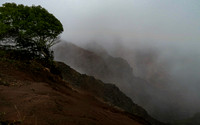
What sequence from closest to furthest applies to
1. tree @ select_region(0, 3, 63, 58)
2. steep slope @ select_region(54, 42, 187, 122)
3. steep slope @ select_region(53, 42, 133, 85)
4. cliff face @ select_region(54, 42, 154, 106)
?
tree @ select_region(0, 3, 63, 58), steep slope @ select_region(53, 42, 133, 85), cliff face @ select_region(54, 42, 154, 106), steep slope @ select_region(54, 42, 187, 122)

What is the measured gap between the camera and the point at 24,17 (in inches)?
600

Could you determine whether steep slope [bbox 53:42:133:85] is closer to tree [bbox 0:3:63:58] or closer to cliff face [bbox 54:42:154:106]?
cliff face [bbox 54:42:154:106]

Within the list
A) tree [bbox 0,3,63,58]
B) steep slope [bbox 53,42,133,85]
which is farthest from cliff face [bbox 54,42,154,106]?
tree [bbox 0,3,63,58]

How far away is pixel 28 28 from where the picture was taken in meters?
14.7

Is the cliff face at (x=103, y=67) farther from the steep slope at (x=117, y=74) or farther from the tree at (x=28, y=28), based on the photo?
the tree at (x=28, y=28)

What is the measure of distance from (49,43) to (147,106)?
136696 mm

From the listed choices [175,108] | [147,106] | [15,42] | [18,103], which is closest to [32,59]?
[15,42]

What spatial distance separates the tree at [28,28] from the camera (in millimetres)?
14477

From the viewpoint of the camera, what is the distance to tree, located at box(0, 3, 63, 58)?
1448cm

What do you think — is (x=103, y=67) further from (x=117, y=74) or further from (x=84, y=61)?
(x=117, y=74)

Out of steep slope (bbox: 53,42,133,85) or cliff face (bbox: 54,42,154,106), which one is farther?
cliff face (bbox: 54,42,154,106)

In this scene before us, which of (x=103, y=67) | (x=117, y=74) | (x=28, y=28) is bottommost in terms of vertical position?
(x=28, y=28)

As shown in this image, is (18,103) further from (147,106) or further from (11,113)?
(147,106)

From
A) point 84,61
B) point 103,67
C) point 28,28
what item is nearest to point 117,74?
point 103,67
